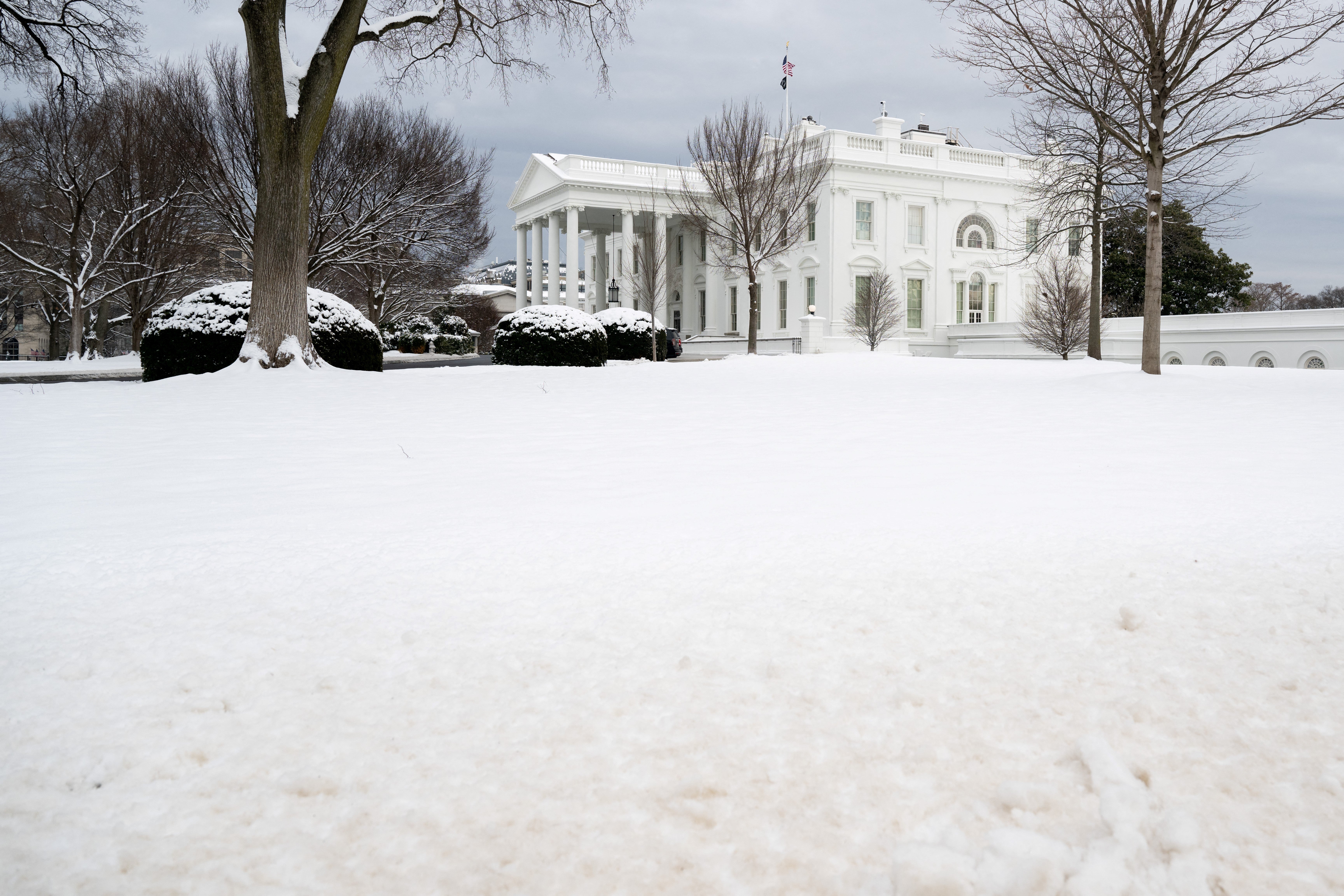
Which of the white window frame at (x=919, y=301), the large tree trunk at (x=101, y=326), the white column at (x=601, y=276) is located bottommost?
the large tree trunk at (x=101, y=326)

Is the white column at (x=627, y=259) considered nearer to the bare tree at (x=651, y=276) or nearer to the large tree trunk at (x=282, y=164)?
the bare tree at (x=651, y=276)

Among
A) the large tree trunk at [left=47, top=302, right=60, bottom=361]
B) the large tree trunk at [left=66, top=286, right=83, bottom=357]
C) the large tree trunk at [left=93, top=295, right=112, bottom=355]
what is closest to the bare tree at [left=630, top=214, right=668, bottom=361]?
the large tree trunk at [left=66, top=286, right=83, bottom=357]

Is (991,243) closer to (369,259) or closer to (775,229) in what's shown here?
(775,229)

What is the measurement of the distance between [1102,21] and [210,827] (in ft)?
48.0

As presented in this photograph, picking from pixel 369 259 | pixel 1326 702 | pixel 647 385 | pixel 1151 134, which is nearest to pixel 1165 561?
pixel 1326 702

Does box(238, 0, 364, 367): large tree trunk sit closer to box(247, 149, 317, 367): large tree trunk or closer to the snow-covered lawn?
box(247, 149, 317, 367): large tree trunk

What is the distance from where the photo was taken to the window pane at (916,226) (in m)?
44.1

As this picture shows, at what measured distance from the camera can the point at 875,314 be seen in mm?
38469

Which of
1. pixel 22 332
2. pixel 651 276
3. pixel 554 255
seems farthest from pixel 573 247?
pixel 22 332

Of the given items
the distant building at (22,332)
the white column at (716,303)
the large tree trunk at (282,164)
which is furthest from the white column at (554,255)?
the large tree trunk at (282,164)

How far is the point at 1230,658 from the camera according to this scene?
96.2 inches

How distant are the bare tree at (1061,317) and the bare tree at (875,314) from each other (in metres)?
6.59

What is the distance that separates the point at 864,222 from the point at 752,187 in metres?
17.7

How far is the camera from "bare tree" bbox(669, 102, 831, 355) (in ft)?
90.0
